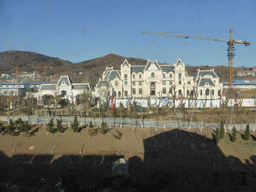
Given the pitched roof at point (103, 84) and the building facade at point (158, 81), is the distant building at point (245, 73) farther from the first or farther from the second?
the pitched roof at point (103, 84)

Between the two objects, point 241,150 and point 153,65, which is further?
point 153,65

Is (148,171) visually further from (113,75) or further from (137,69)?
(137,69)

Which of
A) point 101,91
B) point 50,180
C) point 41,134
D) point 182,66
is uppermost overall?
point 182,66

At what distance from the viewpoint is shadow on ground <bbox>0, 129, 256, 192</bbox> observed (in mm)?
14039

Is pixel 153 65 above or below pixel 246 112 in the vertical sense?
above

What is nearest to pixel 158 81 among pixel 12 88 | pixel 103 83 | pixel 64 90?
pixel 103 83

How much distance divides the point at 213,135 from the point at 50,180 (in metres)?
18.9

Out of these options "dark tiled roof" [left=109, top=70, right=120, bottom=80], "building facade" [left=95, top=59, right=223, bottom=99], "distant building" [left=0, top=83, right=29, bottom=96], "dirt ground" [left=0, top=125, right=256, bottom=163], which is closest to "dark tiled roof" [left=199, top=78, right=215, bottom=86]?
"building facade" [left=95, top=59, right=223, bottom=99]

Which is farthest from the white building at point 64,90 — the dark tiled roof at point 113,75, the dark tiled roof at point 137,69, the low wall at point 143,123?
the low wall at point 143,123

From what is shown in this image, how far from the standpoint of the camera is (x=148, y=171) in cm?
1590

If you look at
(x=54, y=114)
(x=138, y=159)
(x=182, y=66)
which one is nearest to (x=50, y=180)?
(x=138, y=159)

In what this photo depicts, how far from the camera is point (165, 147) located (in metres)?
20.0

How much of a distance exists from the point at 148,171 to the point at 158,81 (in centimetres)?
3452

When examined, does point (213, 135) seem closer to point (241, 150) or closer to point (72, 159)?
point (241, 150)
